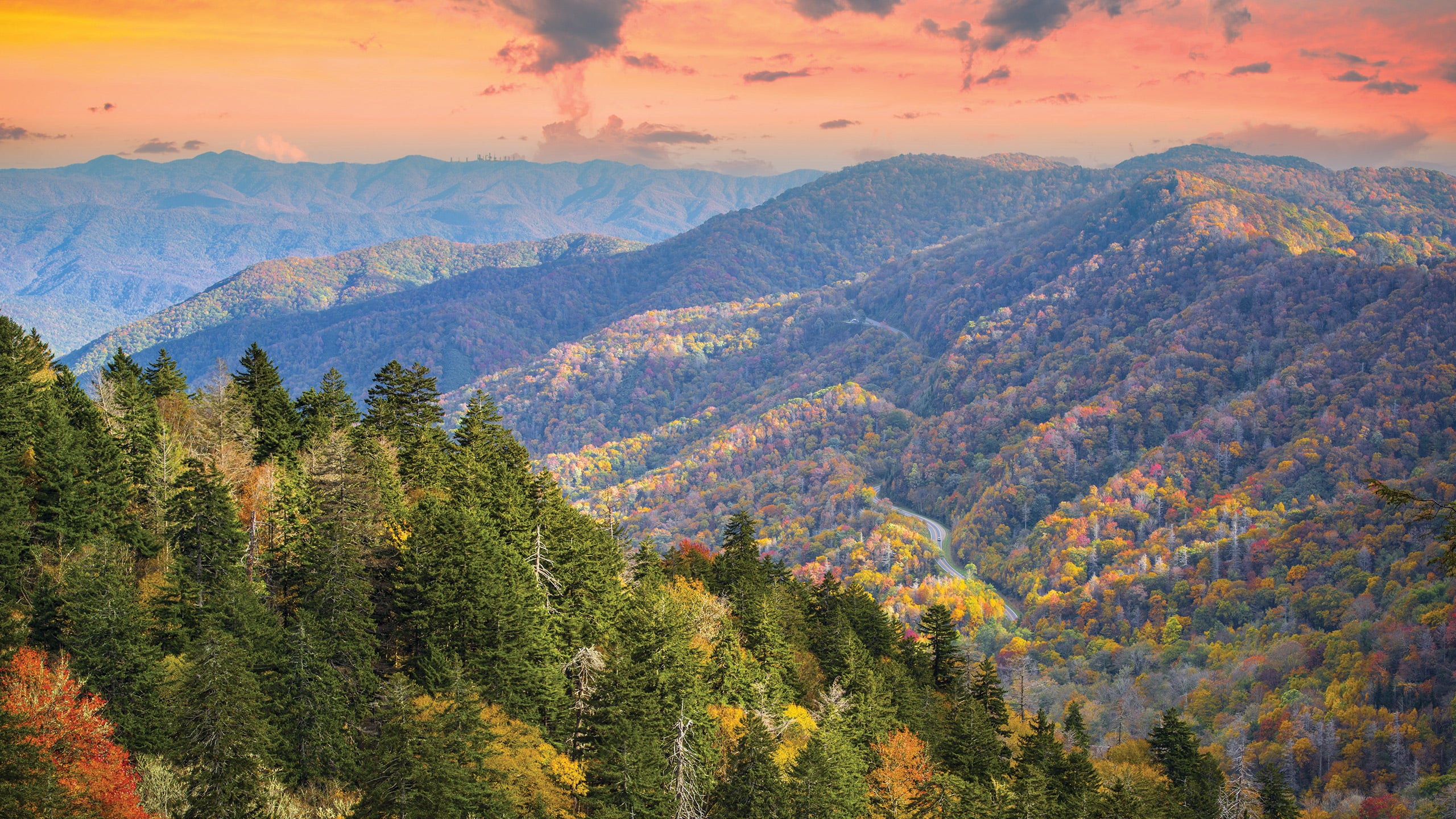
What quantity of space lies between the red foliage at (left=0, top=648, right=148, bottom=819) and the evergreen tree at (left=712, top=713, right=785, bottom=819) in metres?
22.2

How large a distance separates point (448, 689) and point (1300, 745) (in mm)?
118994

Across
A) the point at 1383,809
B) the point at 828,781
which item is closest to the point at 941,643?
the point at 828,781

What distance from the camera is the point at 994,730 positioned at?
58938 millimetres

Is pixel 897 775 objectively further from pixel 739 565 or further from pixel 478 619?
pixel 739 565

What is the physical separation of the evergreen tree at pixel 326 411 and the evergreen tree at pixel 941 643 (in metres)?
48.5

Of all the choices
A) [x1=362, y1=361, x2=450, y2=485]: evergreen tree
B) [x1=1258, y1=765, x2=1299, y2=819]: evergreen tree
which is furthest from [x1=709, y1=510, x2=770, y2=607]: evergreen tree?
[x1=1258, y1=765, x2=1299, y2=819]: evergreen tree

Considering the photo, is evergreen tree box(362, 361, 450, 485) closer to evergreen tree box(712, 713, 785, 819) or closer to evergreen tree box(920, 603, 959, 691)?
evergreen tree box(712, 713, 785, 819)

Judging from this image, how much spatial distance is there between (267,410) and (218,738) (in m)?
30.7

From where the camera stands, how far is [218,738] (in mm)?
31828

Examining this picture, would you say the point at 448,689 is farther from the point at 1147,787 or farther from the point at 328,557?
the point at 1147,787

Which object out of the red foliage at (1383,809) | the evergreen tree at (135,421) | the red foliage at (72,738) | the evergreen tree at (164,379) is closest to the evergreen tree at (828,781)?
the red foliage at (72,738)

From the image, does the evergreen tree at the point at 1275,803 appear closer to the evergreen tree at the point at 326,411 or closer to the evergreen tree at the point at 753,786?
the evergreen tree at the point at 753,786

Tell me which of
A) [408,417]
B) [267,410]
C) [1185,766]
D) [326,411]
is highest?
[267,410]

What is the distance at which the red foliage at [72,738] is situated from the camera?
29.5 meters
